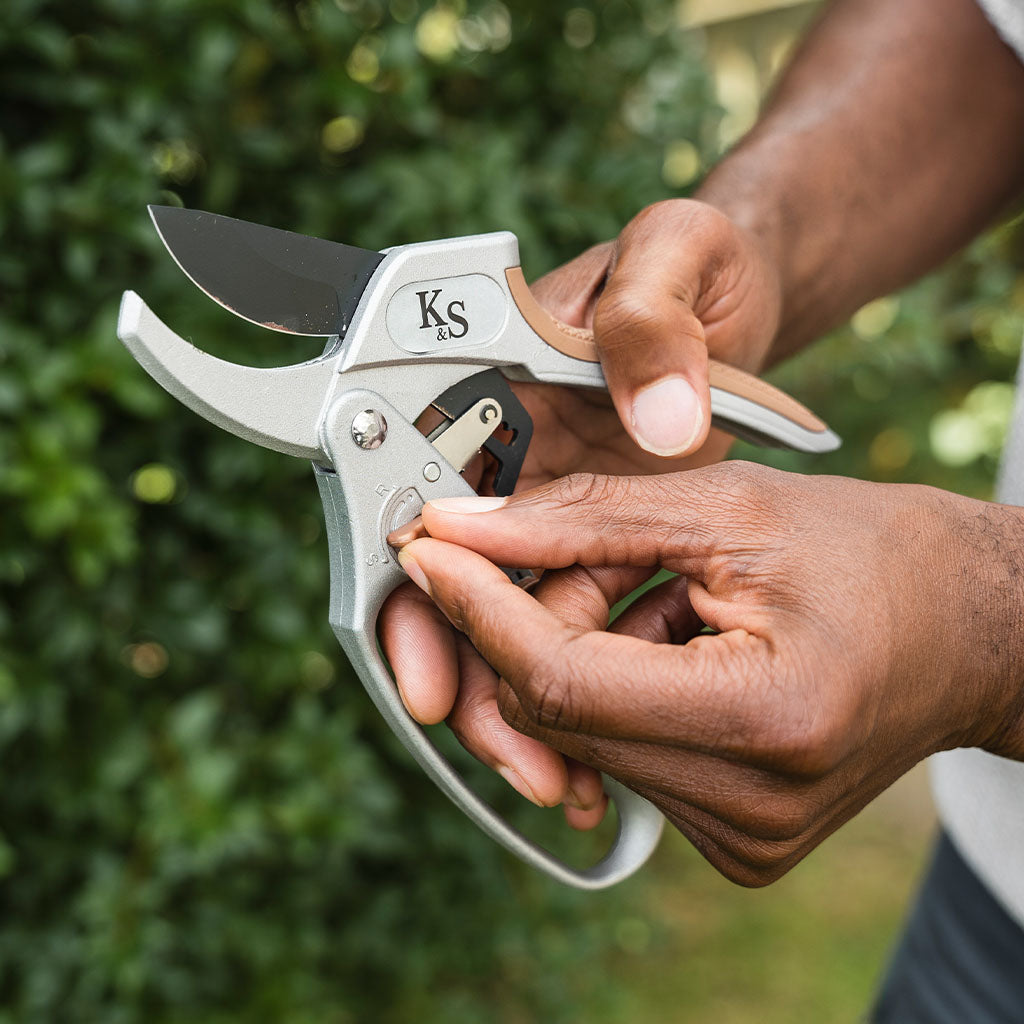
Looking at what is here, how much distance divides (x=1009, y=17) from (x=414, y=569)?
43.7 inches

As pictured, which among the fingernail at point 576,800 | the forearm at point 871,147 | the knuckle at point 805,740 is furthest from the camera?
the forearm at point 871,147

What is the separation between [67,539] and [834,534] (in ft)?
4.18

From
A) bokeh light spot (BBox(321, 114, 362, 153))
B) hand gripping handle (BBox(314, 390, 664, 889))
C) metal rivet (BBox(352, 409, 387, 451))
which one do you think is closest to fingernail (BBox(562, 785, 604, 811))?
hand gripping handle (BBox(314, 390, 664, 889))

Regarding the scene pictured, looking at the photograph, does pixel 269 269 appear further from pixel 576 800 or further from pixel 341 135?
pixel 341 135

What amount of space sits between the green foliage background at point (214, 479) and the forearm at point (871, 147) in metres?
0.49

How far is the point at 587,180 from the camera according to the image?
7.08 ft

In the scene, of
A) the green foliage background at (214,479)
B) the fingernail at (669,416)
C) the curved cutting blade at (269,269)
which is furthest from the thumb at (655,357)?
the green foliage background at (214,479)

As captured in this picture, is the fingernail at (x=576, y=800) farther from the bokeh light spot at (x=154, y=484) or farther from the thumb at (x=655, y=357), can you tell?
the bokeh light spot at (x=154, y=484)

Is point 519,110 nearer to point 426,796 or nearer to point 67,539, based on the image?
point 67,539

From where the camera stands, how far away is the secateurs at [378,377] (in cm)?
103

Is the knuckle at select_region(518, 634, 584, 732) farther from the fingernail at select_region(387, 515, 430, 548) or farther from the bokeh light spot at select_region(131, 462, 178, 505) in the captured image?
the bokeh light spot at select_region(131, 462, 178, 505)

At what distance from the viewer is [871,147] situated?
1.65m

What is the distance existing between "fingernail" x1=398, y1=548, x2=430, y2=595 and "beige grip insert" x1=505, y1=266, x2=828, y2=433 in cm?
33

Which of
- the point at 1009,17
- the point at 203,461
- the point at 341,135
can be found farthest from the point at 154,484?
the point at 1009,17
